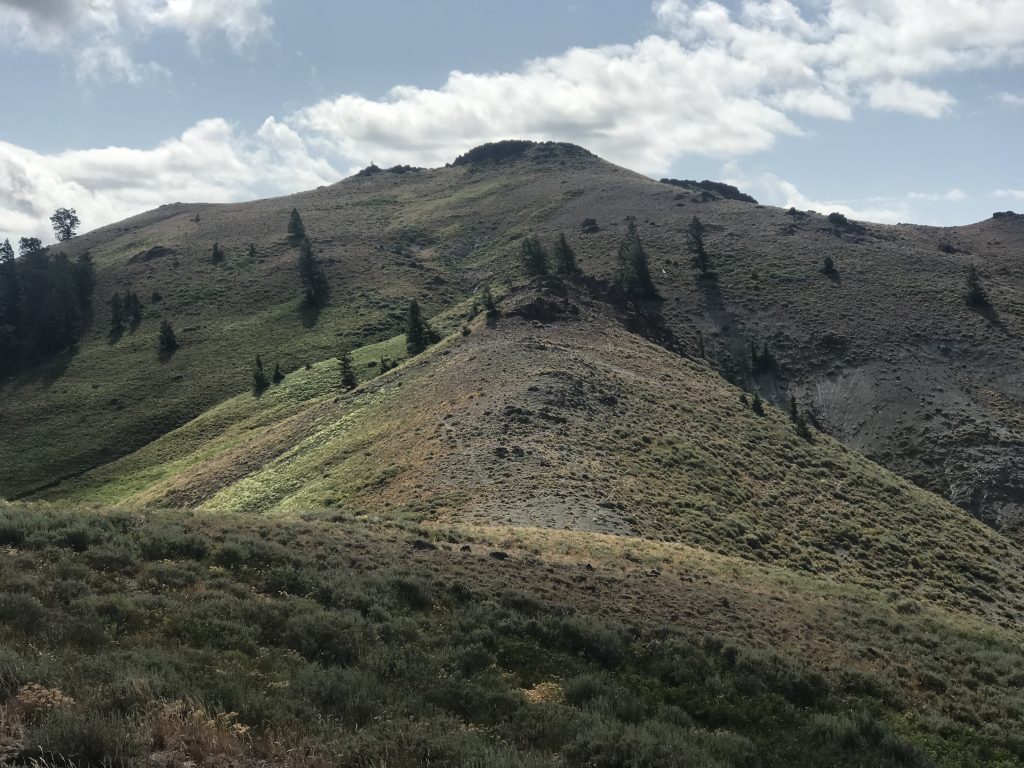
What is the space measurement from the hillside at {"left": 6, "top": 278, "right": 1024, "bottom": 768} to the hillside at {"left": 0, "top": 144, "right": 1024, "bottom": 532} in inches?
771

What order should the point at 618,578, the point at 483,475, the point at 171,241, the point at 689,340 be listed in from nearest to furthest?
the point at 618,578
the point at 483,475
the point at 689,340
the point at 171,241

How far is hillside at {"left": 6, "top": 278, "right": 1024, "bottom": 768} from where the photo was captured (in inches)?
338

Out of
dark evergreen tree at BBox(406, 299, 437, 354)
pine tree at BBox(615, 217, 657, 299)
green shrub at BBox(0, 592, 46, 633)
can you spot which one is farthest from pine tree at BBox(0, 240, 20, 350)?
green shrub at BBox(0, 592, 46, 633)

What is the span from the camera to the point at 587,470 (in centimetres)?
3650

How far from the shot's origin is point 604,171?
18662 cm

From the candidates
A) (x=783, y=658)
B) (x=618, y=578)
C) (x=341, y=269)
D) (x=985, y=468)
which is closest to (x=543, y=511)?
(x=618, y=578)

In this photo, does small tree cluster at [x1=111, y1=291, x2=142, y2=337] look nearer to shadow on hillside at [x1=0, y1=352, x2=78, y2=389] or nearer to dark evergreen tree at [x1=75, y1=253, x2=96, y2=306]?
dark evergreen tree at [x1=75, y1=253, x2=96, y2=306]

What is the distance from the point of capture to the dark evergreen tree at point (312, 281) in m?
111

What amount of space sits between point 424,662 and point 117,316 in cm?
11772

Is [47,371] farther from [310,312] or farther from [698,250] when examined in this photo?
[698,250]

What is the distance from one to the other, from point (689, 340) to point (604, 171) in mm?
122134

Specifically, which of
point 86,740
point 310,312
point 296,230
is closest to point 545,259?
point 310,312

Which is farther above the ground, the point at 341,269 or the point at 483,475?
the point at 341,269

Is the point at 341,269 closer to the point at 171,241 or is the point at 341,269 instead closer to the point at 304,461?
the point at 171,241
